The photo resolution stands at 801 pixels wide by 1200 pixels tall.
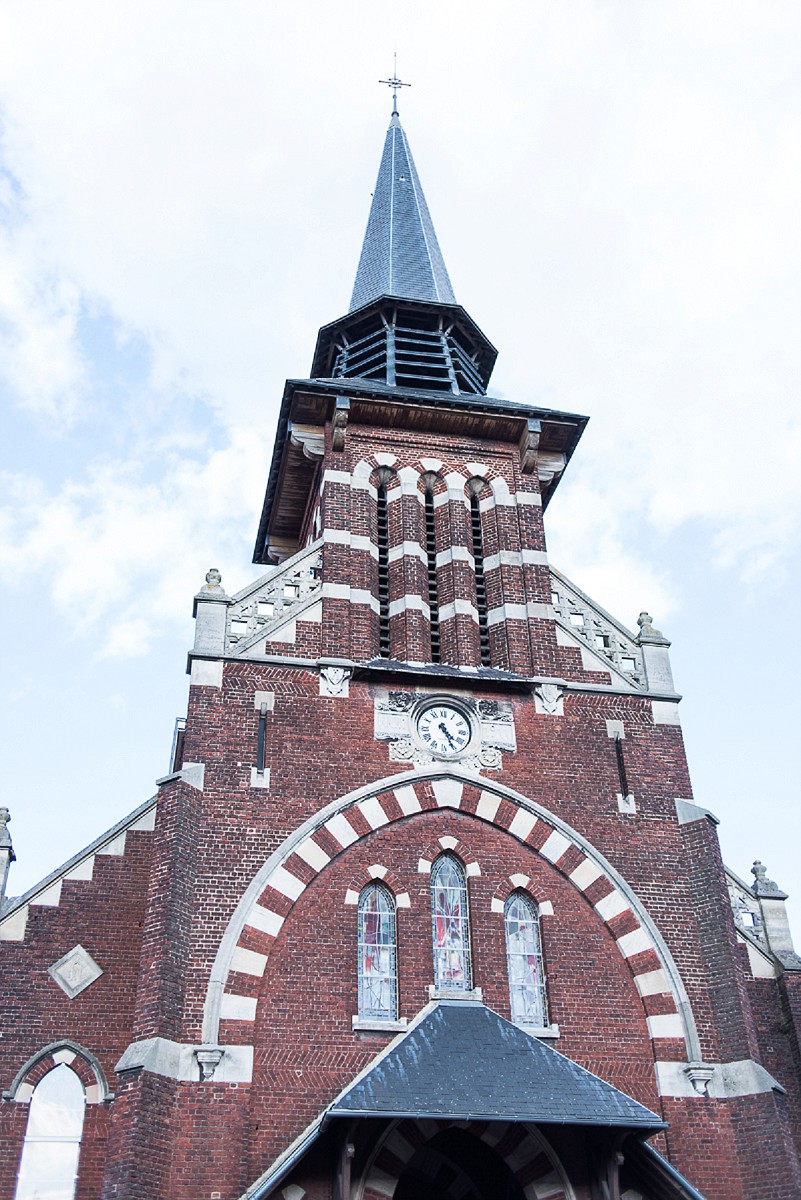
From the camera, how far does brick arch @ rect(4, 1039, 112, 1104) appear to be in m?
17.4

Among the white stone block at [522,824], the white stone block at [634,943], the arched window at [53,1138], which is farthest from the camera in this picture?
the white stone block at [522,824]

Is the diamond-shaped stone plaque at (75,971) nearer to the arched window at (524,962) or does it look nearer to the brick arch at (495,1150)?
the brick arch at (495,1150)

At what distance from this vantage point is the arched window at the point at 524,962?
17859 millimetres

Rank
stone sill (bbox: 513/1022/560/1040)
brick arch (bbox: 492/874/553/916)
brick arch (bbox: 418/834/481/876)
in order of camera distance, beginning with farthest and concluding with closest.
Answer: brick arch (bbox: 418/834/481/876) < brick arch (bbox: 492/874/553/916) < stone sill (bbox: 513/1022/560/1040)

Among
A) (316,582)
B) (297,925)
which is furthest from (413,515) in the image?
(297,925)

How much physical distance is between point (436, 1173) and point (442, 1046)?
283cm

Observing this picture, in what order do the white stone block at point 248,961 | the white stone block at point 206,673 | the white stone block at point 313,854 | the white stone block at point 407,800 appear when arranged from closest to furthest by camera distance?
the white stone block at point 248,961, the white stone block at point 313,854, the white stone block at point 407,800, the white stone block at point 206,673

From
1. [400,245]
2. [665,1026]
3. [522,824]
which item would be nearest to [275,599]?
[522,824]

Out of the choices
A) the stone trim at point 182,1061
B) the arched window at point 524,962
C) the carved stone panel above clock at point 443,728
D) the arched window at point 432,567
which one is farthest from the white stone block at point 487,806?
the stone trim at point 182,1061

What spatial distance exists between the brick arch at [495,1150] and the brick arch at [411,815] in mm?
2463

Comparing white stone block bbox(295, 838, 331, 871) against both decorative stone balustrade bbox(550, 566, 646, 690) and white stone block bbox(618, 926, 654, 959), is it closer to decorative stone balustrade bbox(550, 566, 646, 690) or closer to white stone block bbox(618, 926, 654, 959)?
white stone block bbox(618, 926, 654, 959)

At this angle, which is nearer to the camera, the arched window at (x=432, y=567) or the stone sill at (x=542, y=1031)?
the stone sill at (x=542, y=1031)

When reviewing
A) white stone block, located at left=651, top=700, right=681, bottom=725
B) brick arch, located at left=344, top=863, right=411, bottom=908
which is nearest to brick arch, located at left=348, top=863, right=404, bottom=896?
brick arch, located at left=344, top=863, right=411, bottom=908

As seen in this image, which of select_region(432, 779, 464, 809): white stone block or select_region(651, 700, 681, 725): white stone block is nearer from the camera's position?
select_region(432, 779, 464, 809): white stone block
